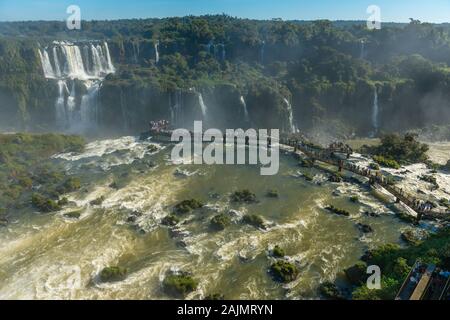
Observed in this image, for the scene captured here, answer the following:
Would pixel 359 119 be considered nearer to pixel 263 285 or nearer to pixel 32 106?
pixel 263 285

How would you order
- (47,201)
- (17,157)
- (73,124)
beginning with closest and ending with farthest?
(47,201) < (17,157) < (73,124)

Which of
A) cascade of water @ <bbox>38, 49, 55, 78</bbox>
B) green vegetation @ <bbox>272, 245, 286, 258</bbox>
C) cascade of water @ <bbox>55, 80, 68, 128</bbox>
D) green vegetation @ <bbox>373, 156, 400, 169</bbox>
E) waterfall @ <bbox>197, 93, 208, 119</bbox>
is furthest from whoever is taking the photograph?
cascade of water @ <bbox>38, 49, 55, 78</bbox>

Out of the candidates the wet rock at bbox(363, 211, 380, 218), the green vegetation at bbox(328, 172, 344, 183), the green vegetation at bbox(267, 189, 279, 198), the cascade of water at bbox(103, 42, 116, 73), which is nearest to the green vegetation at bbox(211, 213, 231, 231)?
the green vegetation at bbox(267, 189, 279, 198)

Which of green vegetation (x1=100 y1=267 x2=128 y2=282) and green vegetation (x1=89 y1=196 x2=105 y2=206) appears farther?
green vegetation (x1=89 y1=196 x2=105 y2=206)

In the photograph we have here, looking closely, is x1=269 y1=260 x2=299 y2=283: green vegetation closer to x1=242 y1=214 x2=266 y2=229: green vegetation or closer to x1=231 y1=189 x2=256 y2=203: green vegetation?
x1=242 y1=214 x2=266 y2=229: green vegetation

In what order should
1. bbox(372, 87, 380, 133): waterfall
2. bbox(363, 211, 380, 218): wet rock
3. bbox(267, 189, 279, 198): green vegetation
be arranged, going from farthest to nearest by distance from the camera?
bbox(372, 87, 380, 133): waterfall → bbox(267, 189, 279, 198): green vegetation → bbox(363, 211, 380, 218): wet rock

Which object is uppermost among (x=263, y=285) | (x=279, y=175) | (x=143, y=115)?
(x=143, y=115)

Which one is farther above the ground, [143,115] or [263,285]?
[143,115]
